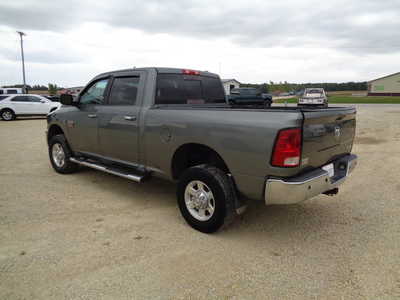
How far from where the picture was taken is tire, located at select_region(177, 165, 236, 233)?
10.4ft

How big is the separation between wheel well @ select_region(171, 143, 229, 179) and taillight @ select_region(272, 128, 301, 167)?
2.96 feet

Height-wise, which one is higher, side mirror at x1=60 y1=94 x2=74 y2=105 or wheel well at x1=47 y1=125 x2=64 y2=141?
side mirror at x1=60 y1=94 x2=74 y2=105

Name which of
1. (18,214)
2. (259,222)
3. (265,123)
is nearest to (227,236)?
(259,222)

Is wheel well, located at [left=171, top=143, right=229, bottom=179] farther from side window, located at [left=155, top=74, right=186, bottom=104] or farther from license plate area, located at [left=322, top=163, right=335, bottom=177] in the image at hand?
license plate area, located at [left=322, top=163, right=335, bottom=177]

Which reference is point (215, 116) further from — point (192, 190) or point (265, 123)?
point (192, 190)

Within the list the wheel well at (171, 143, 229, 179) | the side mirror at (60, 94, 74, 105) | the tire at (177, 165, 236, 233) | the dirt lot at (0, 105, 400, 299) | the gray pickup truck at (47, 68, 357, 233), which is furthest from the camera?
the side mirror at (60, 94, 74, 105)

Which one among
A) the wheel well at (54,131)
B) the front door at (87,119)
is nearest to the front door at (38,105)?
the wheel well at (54,131)

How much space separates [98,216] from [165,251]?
4.15 ft

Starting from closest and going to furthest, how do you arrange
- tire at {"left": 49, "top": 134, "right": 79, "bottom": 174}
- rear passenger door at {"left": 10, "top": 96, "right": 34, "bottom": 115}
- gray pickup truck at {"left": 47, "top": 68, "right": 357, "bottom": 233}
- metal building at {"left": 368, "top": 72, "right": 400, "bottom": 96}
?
1. gray pickup truck at {"left": 47, "top": 68, "right": 357, "bottom": 233}
2. tire at {"left": 49, "top": 134, "right": 79, "bottom": 174}
3. rear passenger door at {"left": 10, "top": 96, "right": 34, "bottom": 115}
4. metal building at {"left": 368, "top": 72, "right": 400, "bottom": 96}

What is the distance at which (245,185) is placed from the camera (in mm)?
3033

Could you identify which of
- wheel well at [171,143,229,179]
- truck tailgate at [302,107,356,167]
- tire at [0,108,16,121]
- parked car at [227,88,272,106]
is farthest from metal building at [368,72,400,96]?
wheel well at [171,143,229,179]

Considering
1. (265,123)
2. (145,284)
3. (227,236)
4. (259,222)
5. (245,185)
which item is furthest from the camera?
(259,222)

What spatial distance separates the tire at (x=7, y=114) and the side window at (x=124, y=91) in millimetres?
16054

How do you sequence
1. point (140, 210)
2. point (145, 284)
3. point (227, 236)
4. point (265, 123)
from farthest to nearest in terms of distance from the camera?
point (140, 210) → point (227, 236) → point (265, 123) → point (145, 284)
